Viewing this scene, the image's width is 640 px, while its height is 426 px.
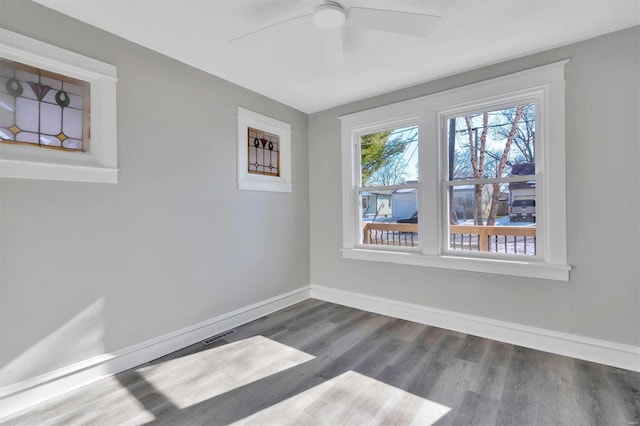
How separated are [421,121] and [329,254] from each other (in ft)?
6.63

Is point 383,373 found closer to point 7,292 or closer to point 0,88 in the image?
point 7,292

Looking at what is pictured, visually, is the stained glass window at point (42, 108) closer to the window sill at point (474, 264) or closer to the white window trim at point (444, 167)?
the white window trim at point (444, 167)

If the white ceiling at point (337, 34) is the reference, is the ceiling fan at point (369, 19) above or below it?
below

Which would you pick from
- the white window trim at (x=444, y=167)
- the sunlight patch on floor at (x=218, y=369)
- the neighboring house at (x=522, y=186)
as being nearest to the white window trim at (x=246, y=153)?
the white window trim at (x=444, y=167)

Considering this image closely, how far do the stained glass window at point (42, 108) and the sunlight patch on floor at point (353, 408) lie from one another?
2258mm

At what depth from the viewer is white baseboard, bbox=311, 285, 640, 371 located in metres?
2.21

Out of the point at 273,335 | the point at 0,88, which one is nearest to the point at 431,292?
the point at 273,335

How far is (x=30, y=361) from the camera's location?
1823 millimetres

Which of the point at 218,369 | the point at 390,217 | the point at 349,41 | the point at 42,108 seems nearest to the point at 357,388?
the point at 218,369

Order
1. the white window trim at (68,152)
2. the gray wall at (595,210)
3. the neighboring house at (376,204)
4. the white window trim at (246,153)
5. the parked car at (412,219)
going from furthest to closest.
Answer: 1. the neighboring house at (376,204)
2. the parked car at (412,219)
3. the white window trim at (246,153)
4. the gray wall at (595,210)
5. the white window trim at (68,152)

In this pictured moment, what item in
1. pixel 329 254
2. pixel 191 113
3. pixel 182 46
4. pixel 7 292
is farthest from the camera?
pixel 329 254

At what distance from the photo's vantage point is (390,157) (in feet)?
11.5

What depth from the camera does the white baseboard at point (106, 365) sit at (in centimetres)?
176

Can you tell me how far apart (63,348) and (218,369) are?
3.43 ft
